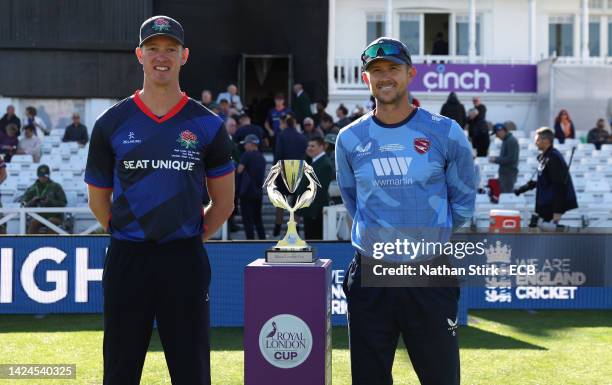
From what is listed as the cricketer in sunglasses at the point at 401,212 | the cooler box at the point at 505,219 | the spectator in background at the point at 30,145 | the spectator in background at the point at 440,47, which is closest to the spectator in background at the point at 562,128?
the spectator in background at the point at 440,47

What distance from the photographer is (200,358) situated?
4.30m

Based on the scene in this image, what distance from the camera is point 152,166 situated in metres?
4.18

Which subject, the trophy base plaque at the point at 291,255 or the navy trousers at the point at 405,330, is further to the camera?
the trophy base plaque at the point at 291,255

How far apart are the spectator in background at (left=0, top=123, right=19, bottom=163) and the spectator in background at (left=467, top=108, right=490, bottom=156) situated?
29.5 feet

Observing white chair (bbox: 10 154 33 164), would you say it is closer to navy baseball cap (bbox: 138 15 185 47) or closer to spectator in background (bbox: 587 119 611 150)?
spectator in background (bbox: 587 119 611 150)

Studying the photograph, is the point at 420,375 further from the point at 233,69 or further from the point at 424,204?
the point at 233,69

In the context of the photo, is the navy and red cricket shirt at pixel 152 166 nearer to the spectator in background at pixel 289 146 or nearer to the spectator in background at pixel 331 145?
the spectator in background at pixel 331 145

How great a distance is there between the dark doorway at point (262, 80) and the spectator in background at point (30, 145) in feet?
20.1

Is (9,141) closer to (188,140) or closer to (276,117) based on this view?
(276,117)

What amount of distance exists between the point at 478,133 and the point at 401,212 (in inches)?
610

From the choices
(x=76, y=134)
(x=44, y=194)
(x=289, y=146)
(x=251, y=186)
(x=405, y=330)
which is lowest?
(x=405, y=330)

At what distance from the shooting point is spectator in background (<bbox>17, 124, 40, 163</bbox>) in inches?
726

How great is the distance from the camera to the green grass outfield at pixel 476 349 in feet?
22.5

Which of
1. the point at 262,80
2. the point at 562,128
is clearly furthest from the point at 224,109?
the point at 262,80
